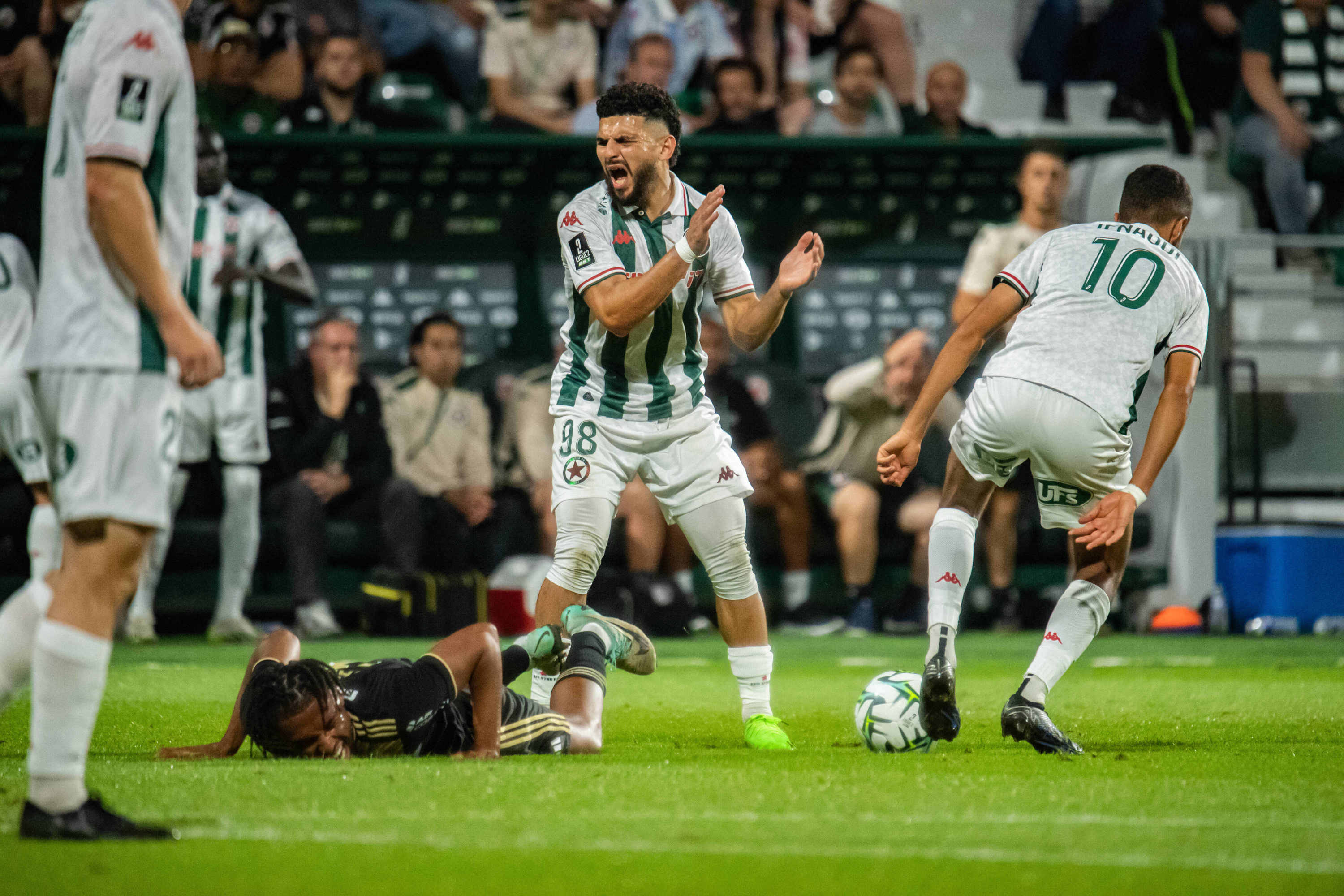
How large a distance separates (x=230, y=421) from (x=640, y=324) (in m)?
5.45

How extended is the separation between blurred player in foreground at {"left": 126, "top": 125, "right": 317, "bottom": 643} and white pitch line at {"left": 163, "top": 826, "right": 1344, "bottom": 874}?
7.02 m

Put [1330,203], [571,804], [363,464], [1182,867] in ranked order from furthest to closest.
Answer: [1330,203]
[363,464]
[571,804]
[1182,867]

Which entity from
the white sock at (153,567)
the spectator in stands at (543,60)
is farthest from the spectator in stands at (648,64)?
the white sock at (153,567)

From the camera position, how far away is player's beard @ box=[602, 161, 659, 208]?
5.54m

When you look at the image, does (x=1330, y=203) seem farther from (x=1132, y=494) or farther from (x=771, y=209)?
(x=1132, y=494)

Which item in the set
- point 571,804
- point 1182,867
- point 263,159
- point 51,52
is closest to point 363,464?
point 263,159

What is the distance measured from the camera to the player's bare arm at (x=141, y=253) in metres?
3.45

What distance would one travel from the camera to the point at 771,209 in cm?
1293

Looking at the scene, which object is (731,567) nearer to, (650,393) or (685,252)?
(650,393)

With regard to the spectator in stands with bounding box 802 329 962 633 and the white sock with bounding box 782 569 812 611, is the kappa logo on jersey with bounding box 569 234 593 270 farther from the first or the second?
the white sock with bounding box 782 569 812 611

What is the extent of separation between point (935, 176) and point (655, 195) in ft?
25.0

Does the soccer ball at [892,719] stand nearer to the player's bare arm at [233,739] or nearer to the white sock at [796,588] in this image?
the player's bare arm at [233,739]

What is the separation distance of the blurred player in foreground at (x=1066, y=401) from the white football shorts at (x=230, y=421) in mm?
6040

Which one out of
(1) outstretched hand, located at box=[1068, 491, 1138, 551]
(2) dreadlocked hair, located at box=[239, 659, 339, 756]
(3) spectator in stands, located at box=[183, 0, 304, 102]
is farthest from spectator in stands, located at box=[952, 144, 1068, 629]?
(2) dreadlocked hair, located at box=[239, 659, 339, 756]
